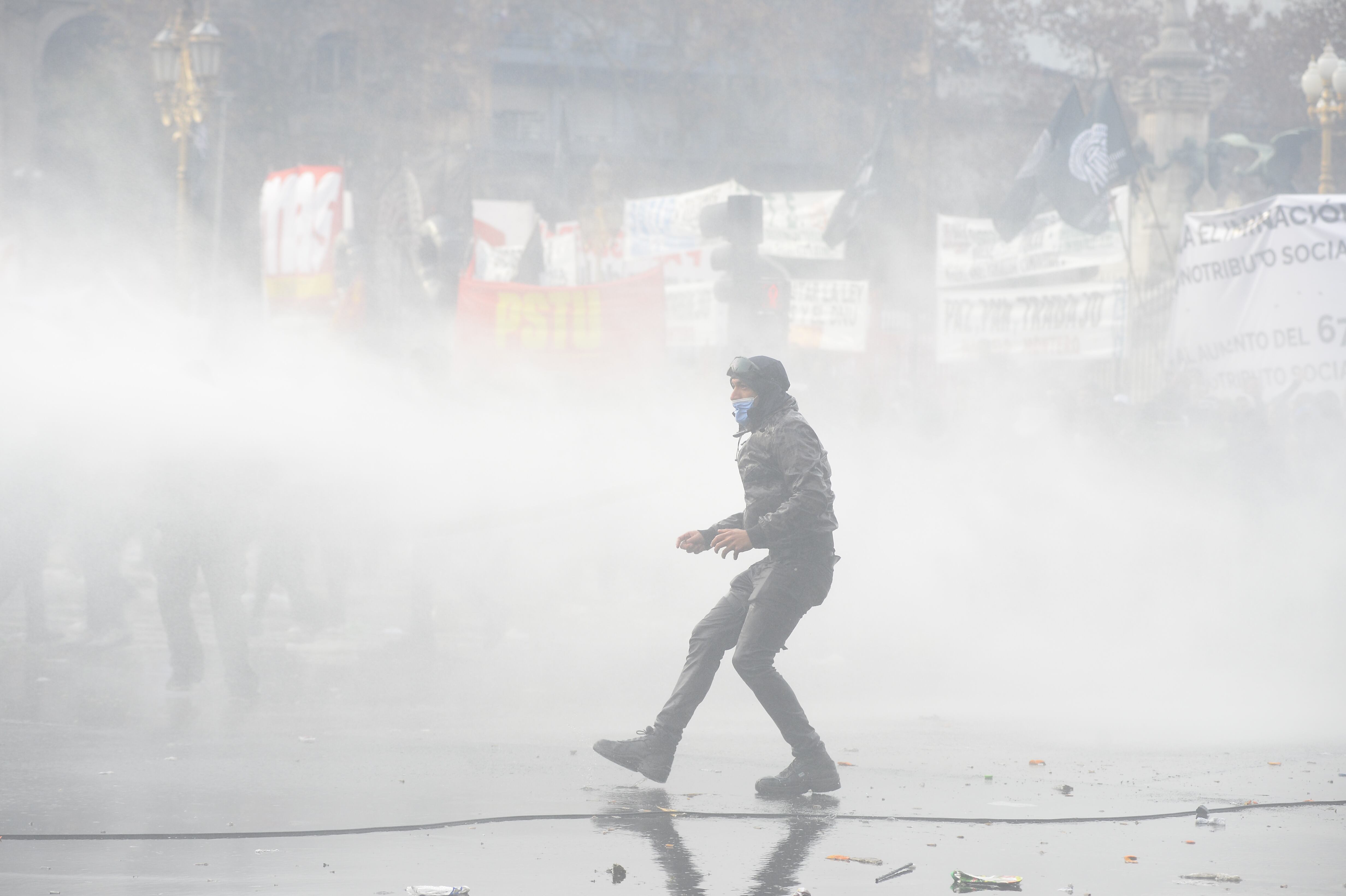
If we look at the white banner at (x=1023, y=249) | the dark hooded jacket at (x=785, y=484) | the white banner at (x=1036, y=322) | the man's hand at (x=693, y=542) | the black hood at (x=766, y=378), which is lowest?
the man's hand at (x=693, y=542)

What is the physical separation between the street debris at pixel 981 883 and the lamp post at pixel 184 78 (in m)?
13.2

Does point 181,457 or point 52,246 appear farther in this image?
point 52,246

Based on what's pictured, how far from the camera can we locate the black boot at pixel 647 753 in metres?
5.66

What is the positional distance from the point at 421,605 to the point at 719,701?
246 centimetres

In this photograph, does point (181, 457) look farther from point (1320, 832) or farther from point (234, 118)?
Answer: point (234, 118)

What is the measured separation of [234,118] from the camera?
3425cm

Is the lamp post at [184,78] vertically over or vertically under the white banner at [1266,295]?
over

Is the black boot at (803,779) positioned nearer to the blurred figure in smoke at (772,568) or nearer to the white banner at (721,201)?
the blurred figure in smoke at (772,568)

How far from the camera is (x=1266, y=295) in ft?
37.2

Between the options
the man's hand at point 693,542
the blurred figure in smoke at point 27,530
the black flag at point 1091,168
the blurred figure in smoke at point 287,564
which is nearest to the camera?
the man's hand at point 693,542

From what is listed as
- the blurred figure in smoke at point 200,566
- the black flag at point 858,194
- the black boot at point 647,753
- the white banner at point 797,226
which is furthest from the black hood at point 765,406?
the white banner at point 797,226

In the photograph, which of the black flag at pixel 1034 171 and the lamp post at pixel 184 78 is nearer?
the black flag at pixel 1034 171

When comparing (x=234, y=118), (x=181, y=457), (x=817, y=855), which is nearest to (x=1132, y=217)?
(x=181, y=457)

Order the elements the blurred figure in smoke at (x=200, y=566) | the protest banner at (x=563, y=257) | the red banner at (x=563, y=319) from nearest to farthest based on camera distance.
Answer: the blurred figure in smoke at (x=200, y=566) → the red banner at (x=563, y=319) → the protest banner at (x=563, y=257)
